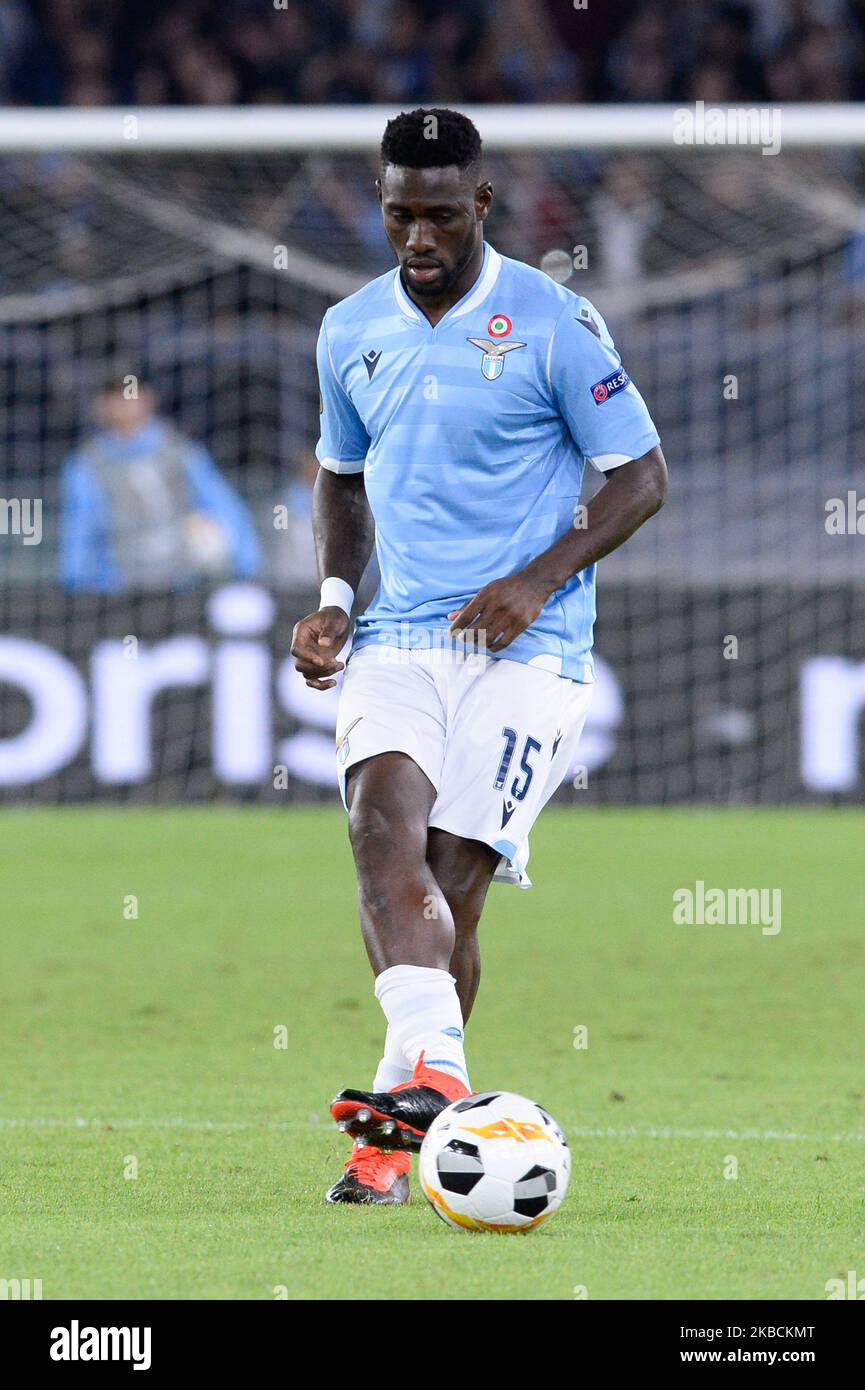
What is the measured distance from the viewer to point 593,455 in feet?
15.6

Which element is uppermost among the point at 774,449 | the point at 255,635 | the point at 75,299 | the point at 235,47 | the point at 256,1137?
the point at 235,47

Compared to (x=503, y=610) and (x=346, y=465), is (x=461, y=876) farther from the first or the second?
(x=346, y=465)

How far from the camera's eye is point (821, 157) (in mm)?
13523

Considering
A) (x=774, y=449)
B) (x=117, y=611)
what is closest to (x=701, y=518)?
(x=774, y=449)

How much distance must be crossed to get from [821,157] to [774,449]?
1917 millimetres

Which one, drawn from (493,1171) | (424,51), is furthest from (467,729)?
(424,51)

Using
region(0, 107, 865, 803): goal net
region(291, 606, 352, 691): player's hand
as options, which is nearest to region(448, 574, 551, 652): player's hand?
region(291, 606, 352, 691): player's hand

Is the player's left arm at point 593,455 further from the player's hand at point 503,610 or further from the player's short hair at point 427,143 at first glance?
the player's short hair at point 427,143

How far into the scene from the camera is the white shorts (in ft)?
15.4

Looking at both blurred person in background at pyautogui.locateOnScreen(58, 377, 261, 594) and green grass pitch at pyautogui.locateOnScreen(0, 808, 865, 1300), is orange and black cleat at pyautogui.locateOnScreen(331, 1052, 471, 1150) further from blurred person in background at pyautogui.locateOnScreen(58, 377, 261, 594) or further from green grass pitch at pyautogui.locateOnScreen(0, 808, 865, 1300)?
blurred person in background at pyautogui.locateOnScreen(58, 377, 261, 594)

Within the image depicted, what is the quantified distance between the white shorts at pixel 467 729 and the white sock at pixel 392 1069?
0.45 meters

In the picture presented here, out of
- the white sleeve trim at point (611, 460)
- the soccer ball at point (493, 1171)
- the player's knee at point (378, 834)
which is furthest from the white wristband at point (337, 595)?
the soccer ball at point (493, 1171)

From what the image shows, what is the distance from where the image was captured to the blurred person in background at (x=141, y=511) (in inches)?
520

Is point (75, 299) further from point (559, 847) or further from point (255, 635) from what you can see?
point (559, 847)
